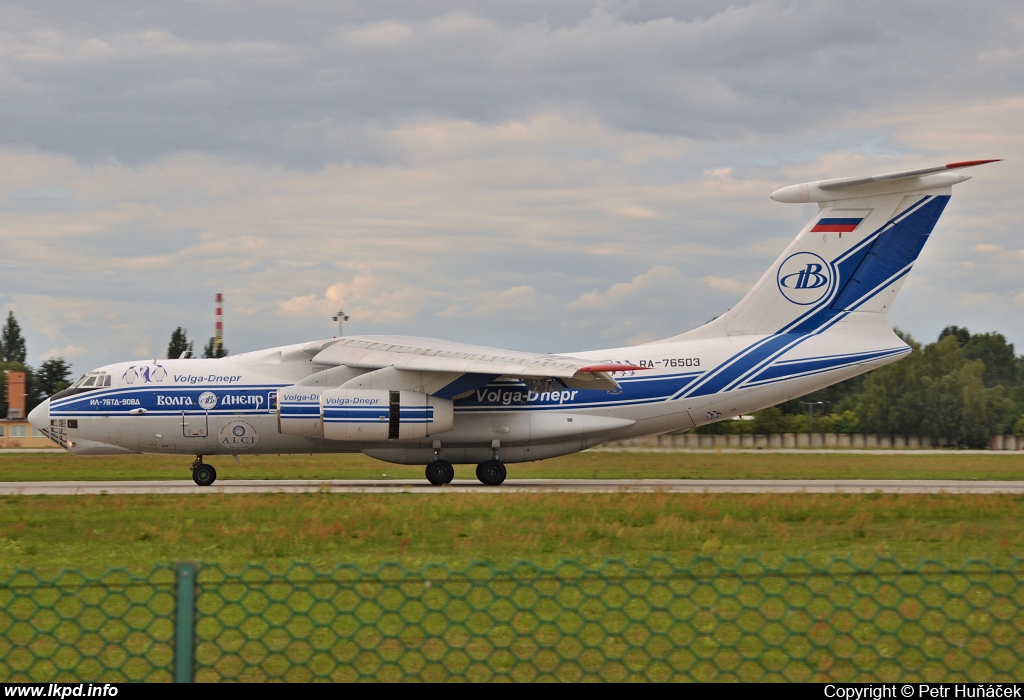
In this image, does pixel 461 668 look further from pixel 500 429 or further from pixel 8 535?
pixel 500 429

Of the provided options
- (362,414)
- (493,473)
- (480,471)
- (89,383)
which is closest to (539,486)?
(493,473)

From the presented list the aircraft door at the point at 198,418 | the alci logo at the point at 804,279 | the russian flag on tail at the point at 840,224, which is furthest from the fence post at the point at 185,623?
the russian flag on tail at the point at 840,224

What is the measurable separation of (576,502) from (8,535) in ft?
27.9

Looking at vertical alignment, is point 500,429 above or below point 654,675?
above

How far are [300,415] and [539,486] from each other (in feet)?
18.3

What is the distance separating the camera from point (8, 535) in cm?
1446

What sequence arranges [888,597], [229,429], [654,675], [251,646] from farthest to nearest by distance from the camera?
[229,429], [888,597], [251,646], [654,675]

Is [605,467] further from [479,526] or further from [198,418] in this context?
[479,526]

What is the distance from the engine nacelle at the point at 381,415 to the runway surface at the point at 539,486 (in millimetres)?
1168

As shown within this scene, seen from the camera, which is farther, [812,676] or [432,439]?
[432,439]

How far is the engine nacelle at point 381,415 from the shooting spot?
22359 millimetres

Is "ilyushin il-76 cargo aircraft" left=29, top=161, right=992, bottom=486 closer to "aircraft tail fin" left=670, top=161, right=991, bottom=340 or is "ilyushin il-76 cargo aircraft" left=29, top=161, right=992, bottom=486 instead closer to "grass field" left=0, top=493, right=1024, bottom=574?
"aircraft tail fin" left=670, top=161, right=991, bottom=340

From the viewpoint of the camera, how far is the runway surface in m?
21.7
